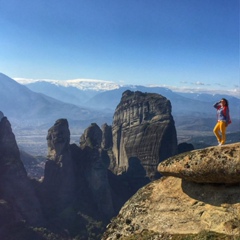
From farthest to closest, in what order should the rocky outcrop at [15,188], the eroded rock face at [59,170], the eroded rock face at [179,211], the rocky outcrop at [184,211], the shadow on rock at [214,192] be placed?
the eroded rock face at [59,170] < the rocky outcrop at [15,188] < the shadow on rock at [214,192] < the eroded rock face at [179,211] < the rocky outcrop at [184,211]

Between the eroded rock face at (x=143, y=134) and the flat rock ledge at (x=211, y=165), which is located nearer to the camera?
the flat rock ledge at (x=211, y=165)

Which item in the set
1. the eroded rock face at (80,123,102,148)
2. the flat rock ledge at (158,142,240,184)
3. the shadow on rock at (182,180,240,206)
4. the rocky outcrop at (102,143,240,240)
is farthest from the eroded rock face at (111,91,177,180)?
the flat rock ledge at (158,142,240,184)

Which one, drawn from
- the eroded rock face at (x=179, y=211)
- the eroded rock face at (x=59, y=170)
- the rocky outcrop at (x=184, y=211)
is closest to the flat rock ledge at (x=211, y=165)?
the rocky outcrop at (x=184, y=211)

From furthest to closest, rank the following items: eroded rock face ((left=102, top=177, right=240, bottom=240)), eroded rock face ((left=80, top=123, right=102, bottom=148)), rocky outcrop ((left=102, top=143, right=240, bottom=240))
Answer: eroded rock face ((left=80, top=123, right=102, bottom=148)), eroded rock face ((left=102, top=177, right=240, bottom=240)), rocky outcrop ((left=102, top=143, right=240, bottom=240))

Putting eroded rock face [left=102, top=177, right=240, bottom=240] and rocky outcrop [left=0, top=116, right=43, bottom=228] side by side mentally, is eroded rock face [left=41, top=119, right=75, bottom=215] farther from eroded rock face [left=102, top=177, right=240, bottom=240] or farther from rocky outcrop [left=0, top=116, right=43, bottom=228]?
eroded rock face [left=102, top=177, right=240, bottom=240]

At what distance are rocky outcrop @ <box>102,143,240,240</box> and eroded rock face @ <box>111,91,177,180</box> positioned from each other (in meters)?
112

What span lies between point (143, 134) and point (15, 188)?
204 feet

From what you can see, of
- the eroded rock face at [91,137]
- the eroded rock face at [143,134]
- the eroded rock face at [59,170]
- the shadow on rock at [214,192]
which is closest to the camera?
the shadow on rock at [214,192]

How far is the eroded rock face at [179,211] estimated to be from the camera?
15.2m

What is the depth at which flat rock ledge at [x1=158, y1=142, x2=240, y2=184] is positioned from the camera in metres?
15.2

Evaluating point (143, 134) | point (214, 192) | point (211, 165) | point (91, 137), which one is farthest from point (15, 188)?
point (211, 165)

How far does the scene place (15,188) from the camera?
94.8 m

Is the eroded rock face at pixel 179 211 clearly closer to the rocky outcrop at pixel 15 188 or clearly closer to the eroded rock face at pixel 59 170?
the rocky outcrop at pixel 15 188

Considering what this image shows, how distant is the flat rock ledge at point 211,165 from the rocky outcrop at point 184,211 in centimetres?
5
